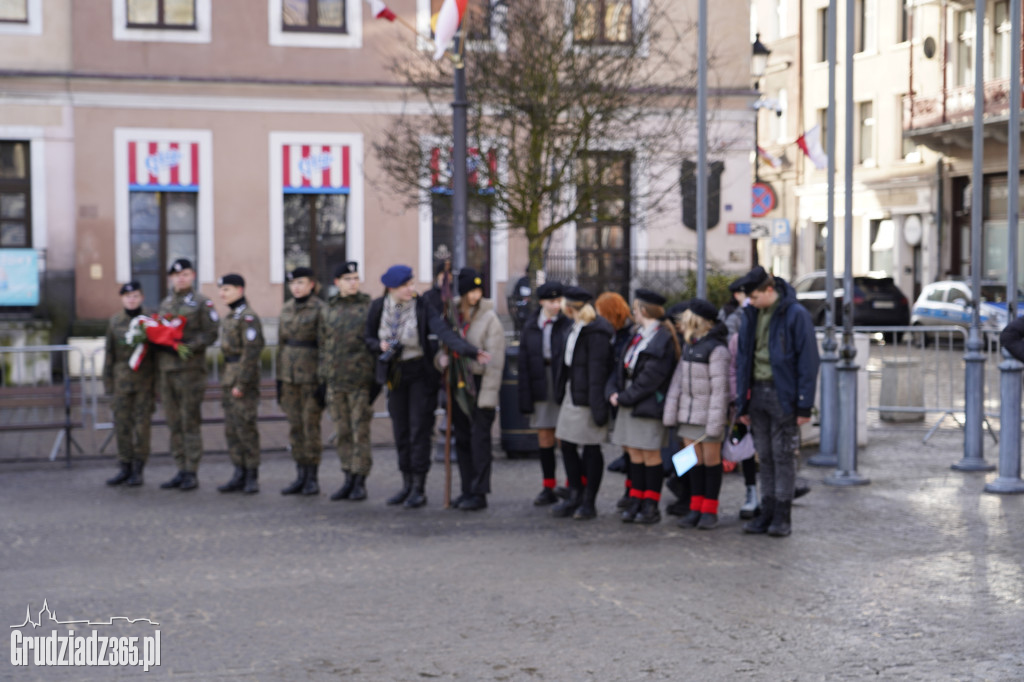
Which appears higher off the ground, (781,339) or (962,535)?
(781,339)

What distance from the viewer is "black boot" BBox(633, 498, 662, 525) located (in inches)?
376

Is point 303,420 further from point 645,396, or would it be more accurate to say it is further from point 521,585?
point 521,585

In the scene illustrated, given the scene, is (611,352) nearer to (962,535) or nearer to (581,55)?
(962,535)

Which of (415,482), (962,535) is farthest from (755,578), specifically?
(415,482)

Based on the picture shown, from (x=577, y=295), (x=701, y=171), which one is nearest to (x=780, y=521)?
(x=577, y=295)

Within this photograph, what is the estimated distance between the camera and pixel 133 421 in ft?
37.6

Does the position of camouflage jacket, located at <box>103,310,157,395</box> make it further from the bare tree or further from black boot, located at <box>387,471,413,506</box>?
the bare tree

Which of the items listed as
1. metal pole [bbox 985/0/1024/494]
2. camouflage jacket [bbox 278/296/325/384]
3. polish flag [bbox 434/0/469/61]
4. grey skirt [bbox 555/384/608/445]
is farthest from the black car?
grey skirt [bbox 555/384/608/445]

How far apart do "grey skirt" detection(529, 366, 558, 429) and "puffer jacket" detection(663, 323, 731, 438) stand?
1.05 m

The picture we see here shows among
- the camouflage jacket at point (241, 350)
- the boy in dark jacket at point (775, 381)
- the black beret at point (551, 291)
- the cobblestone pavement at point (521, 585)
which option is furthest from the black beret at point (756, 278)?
the camouflage jacket at point (241, 350)

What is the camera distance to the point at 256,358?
10.9 metres

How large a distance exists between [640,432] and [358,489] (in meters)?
2.47

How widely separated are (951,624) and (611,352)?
3.62 m

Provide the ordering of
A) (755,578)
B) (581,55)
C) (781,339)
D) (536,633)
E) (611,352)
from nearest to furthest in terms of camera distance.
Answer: (536,633), (755,578), (781,339), (611,352), (581,55)
